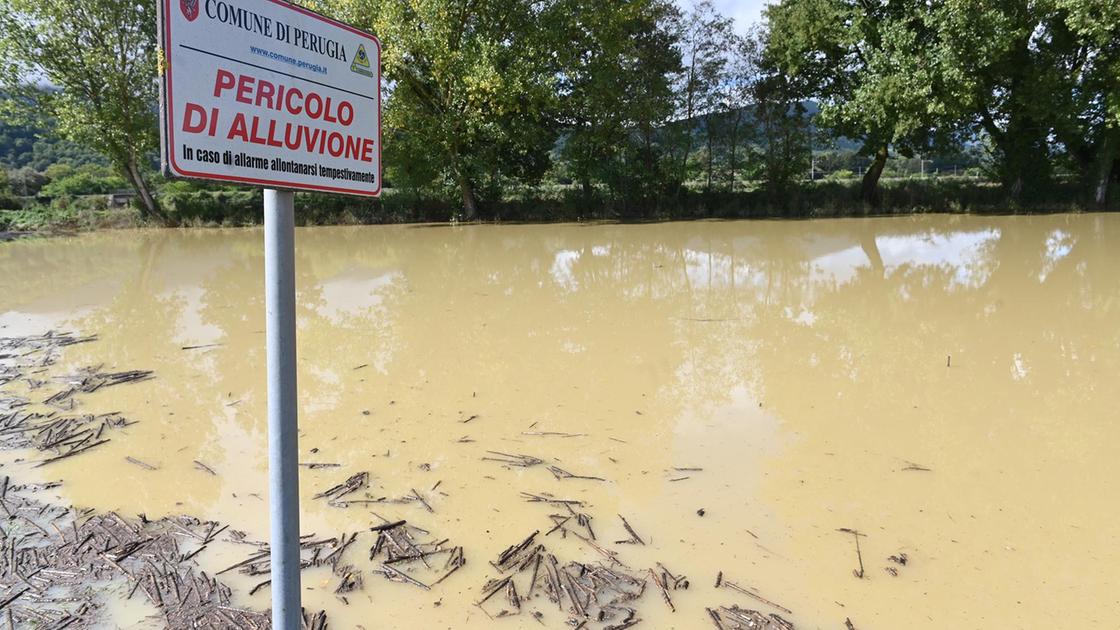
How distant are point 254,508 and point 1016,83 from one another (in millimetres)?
26228

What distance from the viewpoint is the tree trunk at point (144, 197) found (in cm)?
2125

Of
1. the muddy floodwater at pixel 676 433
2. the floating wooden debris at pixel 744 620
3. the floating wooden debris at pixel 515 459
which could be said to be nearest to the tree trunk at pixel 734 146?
the muddy floodwater at pixel 676 433

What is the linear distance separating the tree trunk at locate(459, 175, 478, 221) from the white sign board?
20.9 m

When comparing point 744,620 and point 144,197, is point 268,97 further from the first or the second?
point 144,197

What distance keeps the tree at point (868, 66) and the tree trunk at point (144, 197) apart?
21.4 m

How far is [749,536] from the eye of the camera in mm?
3092

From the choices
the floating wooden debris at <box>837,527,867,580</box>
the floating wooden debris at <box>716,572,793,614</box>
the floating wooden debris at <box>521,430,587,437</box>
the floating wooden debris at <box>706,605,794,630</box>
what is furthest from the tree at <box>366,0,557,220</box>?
the floating wooden debris at <box>706,605,794,630</box>

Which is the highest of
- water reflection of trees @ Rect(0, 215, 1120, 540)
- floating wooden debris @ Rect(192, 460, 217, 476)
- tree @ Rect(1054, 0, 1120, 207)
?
tree @ Rect(1054, 0, 1120, 207)

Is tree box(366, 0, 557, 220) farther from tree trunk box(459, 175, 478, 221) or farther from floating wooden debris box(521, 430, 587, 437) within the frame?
floating wooden debris box(521, 430, 587, 437)

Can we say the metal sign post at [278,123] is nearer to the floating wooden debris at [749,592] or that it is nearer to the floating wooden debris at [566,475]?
the floating wooden debris at [749,592]

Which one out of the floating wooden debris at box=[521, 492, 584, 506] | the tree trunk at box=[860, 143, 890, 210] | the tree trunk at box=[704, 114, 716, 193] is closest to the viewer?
the floating wooden debris at box=[521, 492, 584, 506]

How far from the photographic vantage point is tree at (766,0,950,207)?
63.7 ft

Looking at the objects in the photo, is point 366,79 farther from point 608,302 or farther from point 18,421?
point 608,302

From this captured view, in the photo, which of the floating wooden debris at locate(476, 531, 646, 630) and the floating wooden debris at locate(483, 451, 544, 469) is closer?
the floating wooden debris at locate(476, 531, 646, 630)
